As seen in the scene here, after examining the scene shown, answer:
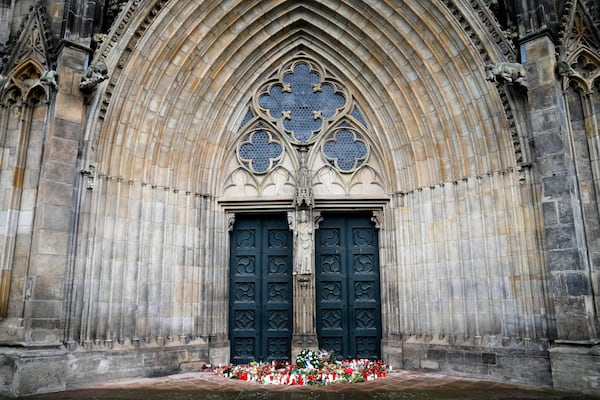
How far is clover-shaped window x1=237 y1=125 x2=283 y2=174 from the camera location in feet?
35.7

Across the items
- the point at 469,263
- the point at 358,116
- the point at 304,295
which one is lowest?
the point at 304,295

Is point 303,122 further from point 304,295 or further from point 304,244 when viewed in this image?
point 304,295

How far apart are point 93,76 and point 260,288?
513 cm

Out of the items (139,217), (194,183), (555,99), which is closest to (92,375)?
(139,217)

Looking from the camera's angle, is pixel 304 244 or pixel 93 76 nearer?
pixel 93 76

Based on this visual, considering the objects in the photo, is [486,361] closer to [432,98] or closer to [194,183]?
[432,98]

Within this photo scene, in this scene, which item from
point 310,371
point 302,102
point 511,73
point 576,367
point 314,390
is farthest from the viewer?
point 302,102

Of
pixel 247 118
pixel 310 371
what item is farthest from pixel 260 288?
pixel 247 118

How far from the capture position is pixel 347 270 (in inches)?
410

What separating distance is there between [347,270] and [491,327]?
303 cm

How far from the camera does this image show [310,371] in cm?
878

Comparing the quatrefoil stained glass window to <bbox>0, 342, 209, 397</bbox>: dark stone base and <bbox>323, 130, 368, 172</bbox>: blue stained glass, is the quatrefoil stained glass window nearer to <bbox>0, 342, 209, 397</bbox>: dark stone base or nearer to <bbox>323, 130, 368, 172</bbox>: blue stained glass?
<bbox>323, 130, 368, 172</bbox>: blue stained glass

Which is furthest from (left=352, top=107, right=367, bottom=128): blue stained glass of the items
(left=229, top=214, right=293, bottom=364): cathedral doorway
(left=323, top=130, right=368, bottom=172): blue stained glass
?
(left=229, top=214, right=293, bottom=364): cathedral doorway

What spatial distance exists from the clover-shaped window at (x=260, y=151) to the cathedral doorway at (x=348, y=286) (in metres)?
1.66
